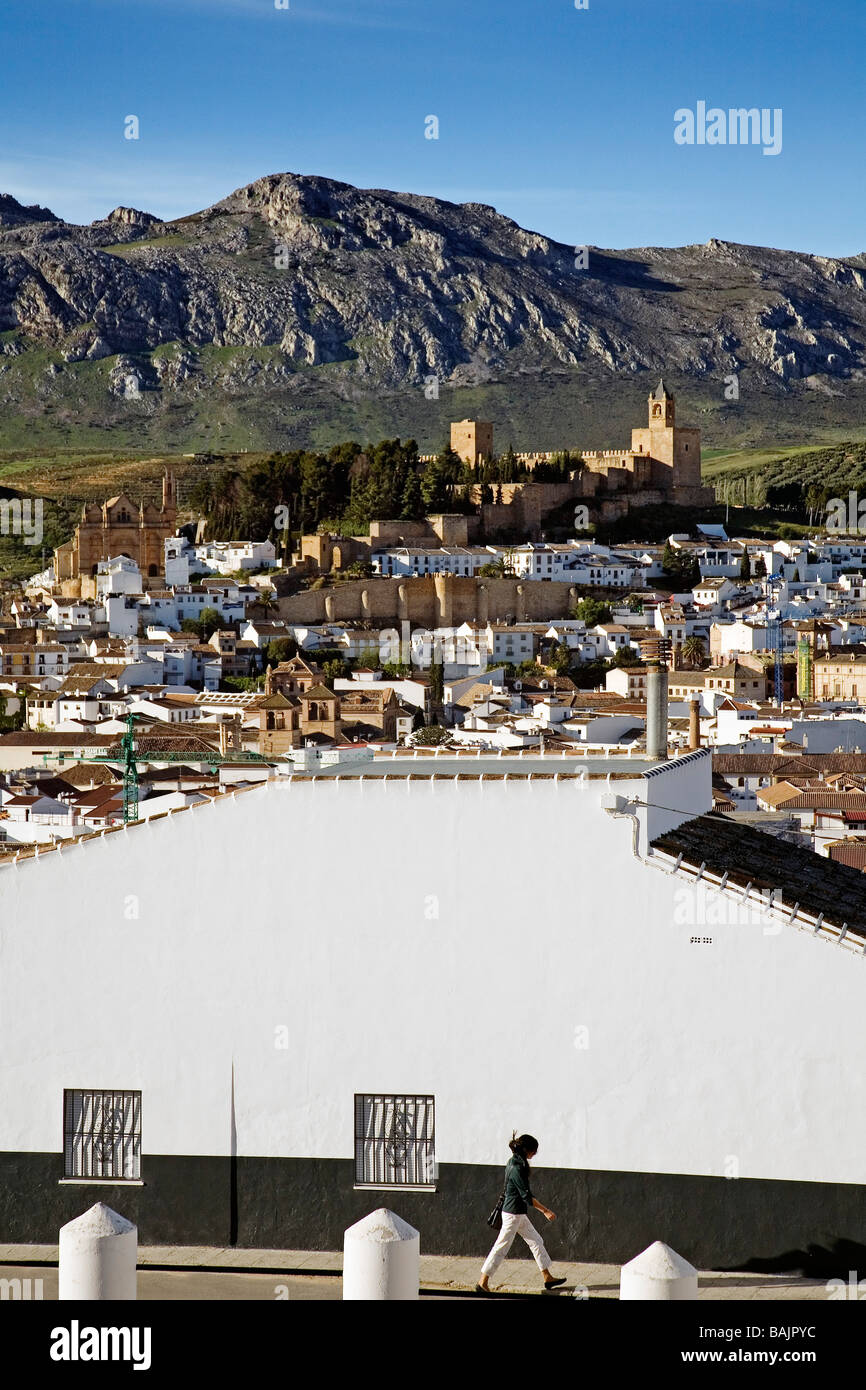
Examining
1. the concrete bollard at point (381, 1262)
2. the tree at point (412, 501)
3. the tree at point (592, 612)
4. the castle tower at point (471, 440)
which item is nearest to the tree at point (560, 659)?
the tree at point (592, 612)

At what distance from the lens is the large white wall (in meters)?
8.82

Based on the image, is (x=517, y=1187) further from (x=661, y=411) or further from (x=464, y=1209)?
(x=661, y=411)

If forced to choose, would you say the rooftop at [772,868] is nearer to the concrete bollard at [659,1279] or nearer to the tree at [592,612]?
the concrete bollard at [659,1279]

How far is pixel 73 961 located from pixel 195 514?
238ft

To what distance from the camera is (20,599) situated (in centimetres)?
7181

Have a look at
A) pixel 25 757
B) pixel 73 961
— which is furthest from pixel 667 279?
pixel 73 961

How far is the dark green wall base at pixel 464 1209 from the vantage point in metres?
8.73

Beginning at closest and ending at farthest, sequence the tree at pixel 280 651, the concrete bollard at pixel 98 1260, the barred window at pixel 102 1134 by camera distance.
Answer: the concrete bollard at pixel 98 1260 < the barred window at pixel 102 1134 < the tree at pixel 280 651

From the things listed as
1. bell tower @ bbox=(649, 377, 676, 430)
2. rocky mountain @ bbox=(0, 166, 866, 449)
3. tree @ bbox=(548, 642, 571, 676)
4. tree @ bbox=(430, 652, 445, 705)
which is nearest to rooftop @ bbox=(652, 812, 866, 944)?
tree @ bbox=(430, 652, 445, 705)

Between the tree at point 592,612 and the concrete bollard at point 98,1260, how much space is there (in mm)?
63358

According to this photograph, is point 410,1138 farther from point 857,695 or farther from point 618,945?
point 857,695

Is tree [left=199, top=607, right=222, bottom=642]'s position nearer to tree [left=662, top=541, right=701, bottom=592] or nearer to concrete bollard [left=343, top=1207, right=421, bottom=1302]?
tree [left=662, top=541, right=701, bottom=592]

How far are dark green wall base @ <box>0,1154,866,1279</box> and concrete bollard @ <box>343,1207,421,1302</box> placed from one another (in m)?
4.56

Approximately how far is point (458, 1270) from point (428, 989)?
1.32m
